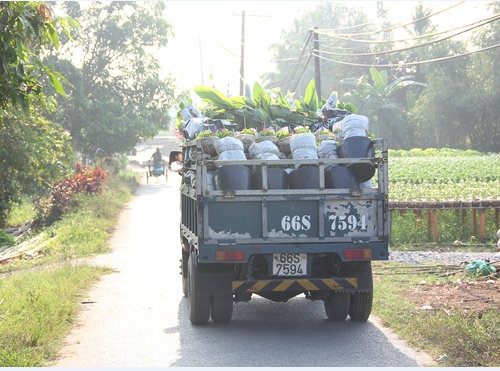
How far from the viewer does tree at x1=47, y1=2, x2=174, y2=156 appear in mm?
44531

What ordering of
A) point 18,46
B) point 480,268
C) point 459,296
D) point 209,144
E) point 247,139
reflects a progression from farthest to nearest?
point 480,268 → point 459,296 → point 247,139 → point 209,144 → point 18,46

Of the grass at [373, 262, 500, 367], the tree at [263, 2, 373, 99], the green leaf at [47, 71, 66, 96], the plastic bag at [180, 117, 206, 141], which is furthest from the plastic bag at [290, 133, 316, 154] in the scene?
the tree at [263, 2, 373, 99]

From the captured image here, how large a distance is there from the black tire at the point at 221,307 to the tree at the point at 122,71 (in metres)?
34.8

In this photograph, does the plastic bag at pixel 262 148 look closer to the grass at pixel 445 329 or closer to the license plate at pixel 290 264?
the license plate at pixel 290 264

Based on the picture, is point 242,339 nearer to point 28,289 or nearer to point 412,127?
point 28,289

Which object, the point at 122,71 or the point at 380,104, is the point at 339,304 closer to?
the point at 122,71

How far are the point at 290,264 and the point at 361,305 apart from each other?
1246mm

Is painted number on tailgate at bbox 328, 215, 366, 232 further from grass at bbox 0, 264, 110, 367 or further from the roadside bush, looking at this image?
the roadside bush

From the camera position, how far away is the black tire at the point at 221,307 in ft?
31.9

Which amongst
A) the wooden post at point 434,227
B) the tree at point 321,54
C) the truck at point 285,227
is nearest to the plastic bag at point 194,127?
the truck at point 285,227

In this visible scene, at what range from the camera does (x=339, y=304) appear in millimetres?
10016

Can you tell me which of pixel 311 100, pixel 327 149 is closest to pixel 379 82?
pixel 311 100

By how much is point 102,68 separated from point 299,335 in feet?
130

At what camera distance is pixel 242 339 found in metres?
9.06
